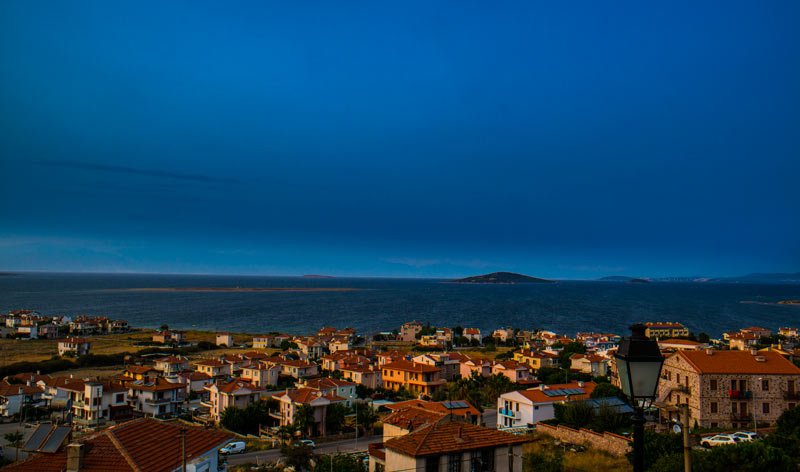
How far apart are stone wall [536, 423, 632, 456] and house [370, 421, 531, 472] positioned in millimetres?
9233

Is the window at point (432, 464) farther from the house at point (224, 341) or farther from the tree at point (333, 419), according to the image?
the house at point (224, 341)

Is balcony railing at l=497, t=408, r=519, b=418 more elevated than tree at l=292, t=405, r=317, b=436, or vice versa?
balcony railing at l=497, t=408, r=519, b=418

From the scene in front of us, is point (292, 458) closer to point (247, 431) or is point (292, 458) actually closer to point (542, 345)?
point (247, 431)

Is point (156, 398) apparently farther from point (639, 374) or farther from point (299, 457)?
point (639, 374)

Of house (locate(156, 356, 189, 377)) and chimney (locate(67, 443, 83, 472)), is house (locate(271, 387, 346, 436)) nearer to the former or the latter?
house (locate(156, 356, 189, 377))

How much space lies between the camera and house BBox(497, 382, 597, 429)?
30.9 m

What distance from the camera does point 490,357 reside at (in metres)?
63.9

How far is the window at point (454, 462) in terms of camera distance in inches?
567

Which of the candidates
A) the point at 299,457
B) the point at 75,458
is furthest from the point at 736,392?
the point at 75,458

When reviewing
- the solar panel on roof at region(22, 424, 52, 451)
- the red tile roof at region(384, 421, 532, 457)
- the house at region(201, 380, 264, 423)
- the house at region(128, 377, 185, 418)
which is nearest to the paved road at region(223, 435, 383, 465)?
the red tile roof at region(384, 421, 532, 457)

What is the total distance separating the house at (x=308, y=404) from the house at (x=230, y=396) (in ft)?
9.81

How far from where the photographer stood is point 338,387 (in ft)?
132

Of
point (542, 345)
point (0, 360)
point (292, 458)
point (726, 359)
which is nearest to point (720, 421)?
point (726, 359)

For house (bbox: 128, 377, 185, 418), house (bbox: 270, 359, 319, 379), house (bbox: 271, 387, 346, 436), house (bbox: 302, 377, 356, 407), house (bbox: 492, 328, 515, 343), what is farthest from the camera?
house (bbox: 492, 328, 515, 343)
